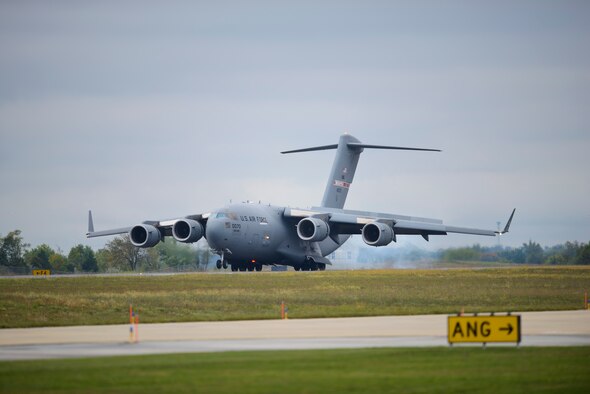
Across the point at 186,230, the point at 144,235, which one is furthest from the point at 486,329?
the point at 144,235

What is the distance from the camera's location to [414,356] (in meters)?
23.6

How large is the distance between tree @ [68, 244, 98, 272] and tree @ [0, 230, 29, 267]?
173 inches

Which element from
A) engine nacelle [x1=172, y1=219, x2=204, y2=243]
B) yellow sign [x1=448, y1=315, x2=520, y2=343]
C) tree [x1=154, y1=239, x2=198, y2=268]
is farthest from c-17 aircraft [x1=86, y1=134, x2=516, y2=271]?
yellow sign [x1=448, y1=315, x2=520, y2=343]

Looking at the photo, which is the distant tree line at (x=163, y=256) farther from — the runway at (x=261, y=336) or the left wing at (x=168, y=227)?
the runway at (x=261, y=336)

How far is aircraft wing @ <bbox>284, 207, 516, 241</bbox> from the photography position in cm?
7131

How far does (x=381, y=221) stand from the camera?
71000mm

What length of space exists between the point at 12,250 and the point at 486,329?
80.5 m

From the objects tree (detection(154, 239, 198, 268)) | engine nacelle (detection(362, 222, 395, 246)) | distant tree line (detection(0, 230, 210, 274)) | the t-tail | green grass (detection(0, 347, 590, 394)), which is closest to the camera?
green grass (detection(0, 347, 590, 394))

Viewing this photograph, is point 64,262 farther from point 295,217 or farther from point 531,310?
point 531,310

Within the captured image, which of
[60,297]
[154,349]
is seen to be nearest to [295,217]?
[60,297]

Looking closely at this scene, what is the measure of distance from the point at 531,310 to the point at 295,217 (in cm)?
3483

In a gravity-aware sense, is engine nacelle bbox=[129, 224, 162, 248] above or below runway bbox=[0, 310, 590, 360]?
above

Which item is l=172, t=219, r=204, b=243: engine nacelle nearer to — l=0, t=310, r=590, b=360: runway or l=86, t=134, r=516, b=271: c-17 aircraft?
l=86, t=134, r=516, b=271: c-17 aircraft

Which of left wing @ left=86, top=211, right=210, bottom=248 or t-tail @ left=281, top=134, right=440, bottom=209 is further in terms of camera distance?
t-tail @ left=281, top=134, right=440, bottom=209
